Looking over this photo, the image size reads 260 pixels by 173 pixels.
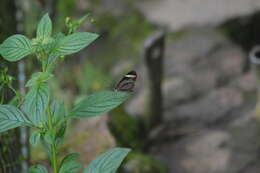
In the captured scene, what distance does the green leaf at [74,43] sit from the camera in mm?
1354

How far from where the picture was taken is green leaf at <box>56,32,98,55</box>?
1.35 m

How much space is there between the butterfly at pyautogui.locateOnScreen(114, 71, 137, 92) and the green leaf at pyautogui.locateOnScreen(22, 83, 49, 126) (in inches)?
10.8

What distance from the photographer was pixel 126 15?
5395 mm

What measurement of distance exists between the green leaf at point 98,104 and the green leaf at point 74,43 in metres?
0.15

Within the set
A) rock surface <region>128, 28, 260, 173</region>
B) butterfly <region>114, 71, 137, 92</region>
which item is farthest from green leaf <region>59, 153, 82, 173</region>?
rock surface <region>128, 28, 260, 173</region>

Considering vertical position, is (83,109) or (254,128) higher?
(83,109)

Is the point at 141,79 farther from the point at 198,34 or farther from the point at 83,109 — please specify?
the point at 83,109

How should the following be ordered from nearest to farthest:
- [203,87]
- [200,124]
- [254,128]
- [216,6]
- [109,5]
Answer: [254,128] → [200,124] → [203,87] → [216,6] → [109,5]

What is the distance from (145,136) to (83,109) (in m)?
2.86

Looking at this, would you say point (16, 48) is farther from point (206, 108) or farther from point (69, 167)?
point (206, 108)

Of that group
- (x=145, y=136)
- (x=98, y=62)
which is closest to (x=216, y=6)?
(x=98, y=62)

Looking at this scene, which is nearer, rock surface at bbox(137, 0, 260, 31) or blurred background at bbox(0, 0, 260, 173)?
blurred background at bbox(0, 0, 260, 173)

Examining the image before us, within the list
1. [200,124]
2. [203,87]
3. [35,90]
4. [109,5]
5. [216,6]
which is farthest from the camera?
[109,5]

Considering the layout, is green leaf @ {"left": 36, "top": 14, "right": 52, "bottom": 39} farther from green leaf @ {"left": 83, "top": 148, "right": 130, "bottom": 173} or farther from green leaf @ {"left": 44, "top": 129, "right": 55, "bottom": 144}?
green leaf @ {"left": 83, "top": 148, "right": 130, "bottom": 173}
